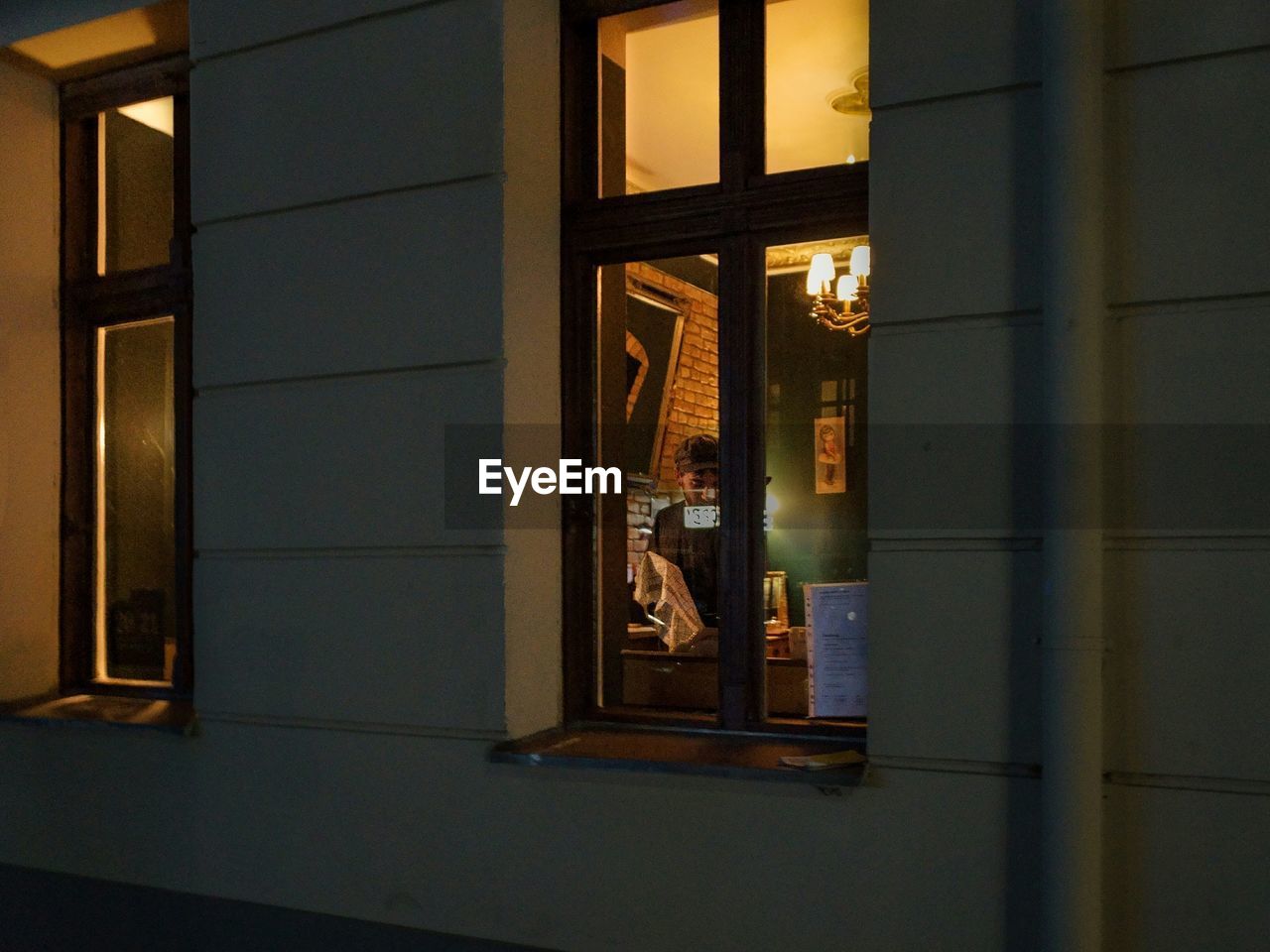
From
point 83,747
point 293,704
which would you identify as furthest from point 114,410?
point 293,704

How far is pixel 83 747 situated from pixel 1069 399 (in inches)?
146

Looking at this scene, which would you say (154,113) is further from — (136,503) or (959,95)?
(959,95)

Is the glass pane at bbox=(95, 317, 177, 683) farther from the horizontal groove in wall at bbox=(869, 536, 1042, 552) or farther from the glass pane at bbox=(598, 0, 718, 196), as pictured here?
the horizontal groove in wall at bbox=(869, 536, 1042, 552)

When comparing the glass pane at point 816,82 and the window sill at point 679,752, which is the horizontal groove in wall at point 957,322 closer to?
the glass pane at point 816,82

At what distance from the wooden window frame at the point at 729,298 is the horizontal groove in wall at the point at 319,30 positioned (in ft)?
1.81

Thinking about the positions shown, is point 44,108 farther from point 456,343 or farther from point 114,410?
point 456,343

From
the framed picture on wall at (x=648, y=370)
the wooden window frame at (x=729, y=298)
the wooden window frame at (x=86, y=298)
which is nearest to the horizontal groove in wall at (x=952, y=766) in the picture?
the wooden window frame at (x=729, y=298)

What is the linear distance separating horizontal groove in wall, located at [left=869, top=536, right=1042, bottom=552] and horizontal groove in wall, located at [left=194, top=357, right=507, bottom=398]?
4.26ft

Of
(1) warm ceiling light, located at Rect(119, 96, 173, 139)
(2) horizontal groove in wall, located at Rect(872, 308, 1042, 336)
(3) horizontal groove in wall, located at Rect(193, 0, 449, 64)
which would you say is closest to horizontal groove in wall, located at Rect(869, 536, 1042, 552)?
(2) horizontal groove in wall, located at Rect(872, 308, 1042, 336)

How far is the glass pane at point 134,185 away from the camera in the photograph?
4.81 m

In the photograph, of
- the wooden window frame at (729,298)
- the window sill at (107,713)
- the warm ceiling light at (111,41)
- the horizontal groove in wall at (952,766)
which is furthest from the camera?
the warm ceiling light at (111,41)

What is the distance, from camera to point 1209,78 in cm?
271

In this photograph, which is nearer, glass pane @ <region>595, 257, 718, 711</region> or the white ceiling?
the white ceiling

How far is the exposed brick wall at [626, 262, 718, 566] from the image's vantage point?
12.0ft
